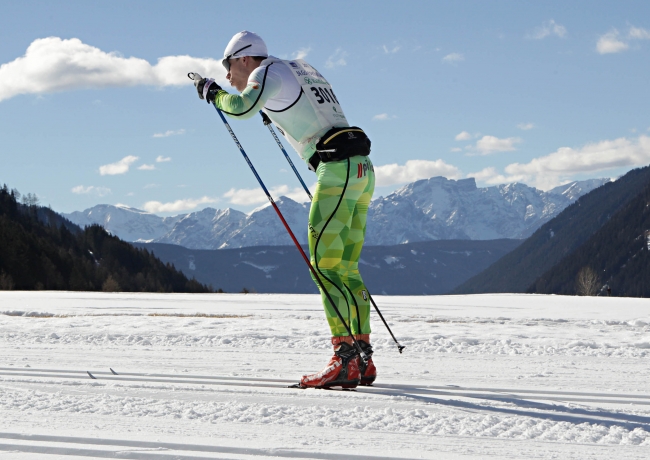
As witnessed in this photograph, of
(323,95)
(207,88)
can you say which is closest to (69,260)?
(207,88)

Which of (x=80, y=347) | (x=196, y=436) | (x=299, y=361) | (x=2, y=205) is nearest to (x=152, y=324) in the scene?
(x=80, y=347)

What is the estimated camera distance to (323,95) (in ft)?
13.4

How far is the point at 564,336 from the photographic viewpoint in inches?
230

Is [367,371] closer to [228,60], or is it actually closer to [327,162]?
[327,162]

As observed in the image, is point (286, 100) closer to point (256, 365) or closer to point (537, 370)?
point (256, 365)

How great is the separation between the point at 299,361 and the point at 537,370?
1.64 meters

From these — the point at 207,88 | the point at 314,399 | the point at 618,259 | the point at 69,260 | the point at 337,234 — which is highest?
the point at 69,260

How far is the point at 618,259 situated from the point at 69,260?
451 feet

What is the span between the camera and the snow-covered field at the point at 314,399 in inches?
92.8

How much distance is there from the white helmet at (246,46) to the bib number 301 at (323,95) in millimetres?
433

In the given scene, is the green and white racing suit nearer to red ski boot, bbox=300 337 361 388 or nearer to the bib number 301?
the bib number 301

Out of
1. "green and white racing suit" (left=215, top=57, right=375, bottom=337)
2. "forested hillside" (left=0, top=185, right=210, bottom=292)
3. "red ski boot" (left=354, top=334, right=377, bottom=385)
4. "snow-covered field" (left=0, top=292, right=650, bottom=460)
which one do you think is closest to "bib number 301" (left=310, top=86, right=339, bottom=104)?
"green and white racing suit" (left=215, top=57, right=375, bottom=337)

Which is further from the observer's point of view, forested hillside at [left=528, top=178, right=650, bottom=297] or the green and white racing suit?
forested hillside at [left=528, top=178, right=650, bottom=297]

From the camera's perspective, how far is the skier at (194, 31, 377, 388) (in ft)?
12.8
